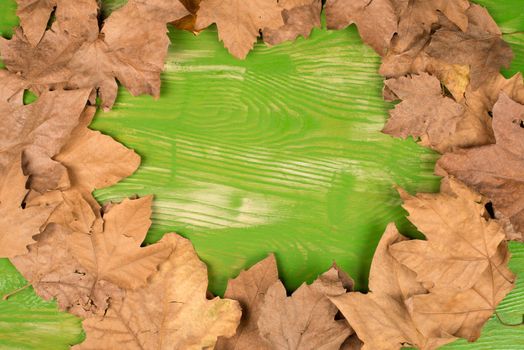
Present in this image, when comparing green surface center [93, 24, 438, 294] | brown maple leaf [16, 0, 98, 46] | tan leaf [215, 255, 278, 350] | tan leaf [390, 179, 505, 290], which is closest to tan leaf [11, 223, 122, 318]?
green surface center [93, 24, 438, 294]

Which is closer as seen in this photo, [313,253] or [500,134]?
[500,134]

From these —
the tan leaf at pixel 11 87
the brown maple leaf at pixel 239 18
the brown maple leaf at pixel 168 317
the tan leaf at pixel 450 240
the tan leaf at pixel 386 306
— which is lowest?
the brown maple leaf at pixel 168 317

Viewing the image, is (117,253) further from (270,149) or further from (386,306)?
(386,306)

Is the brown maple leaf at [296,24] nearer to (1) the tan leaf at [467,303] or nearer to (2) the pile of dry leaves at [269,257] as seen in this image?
(2) the pile of dry leaves at [269,257]

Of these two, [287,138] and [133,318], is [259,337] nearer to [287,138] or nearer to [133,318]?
[133,318]

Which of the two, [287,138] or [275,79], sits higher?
[275,79]

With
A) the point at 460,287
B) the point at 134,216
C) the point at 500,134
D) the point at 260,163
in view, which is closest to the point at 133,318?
the point at 134,216

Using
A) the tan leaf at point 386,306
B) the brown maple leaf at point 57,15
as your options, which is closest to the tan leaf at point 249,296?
the tan leaf at point 386,306

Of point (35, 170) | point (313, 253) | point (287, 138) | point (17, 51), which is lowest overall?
point (313, 253)
